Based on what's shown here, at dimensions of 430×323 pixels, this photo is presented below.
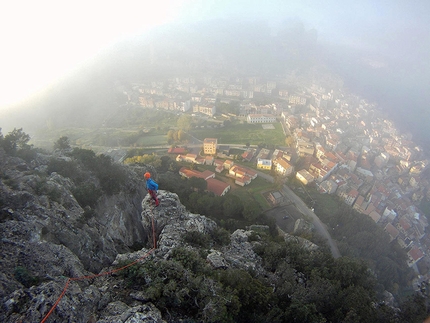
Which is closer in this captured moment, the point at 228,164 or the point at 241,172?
the point at 241,172

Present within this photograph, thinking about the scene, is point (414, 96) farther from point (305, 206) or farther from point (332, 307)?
point (332, 307)

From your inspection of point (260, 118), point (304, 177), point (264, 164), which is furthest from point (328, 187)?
point (260, 118)

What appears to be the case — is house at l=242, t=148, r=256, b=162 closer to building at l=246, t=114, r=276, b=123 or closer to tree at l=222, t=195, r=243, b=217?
building at l=246, t=114, r=276, b=123


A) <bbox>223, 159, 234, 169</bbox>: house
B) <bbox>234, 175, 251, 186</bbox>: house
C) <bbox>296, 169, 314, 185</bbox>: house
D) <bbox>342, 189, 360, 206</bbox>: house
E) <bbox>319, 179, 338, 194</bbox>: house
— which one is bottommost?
<bbox>342, 189, 360, 206</bbox>: house

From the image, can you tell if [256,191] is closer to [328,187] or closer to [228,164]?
[228,164]

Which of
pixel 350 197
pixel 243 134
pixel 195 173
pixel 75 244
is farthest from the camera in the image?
pixel 243 134

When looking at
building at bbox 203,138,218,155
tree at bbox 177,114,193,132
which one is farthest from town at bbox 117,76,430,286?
tree at bbox 177,114,193,132

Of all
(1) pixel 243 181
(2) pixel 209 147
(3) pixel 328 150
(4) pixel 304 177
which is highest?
(2) pixel 209 147
